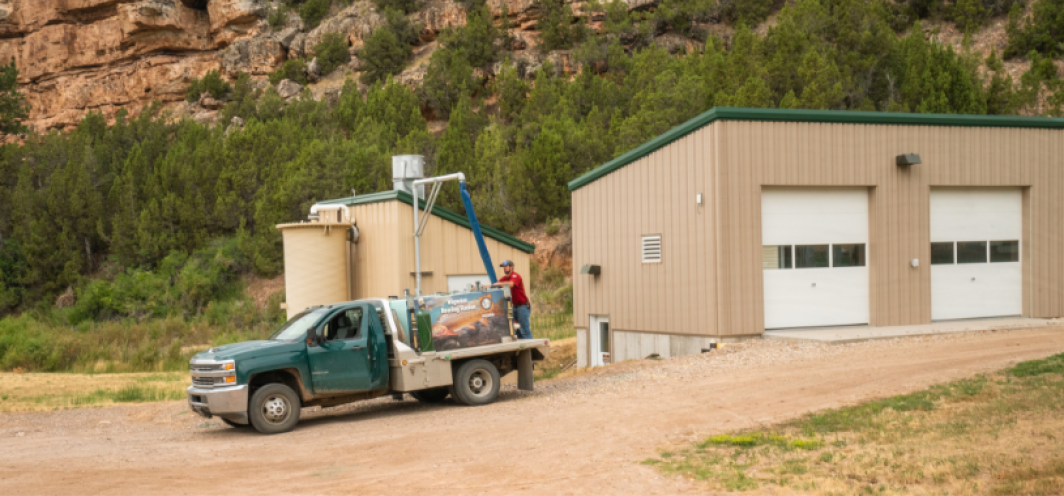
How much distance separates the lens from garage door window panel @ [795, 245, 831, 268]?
1898cm

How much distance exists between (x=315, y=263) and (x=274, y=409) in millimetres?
12861

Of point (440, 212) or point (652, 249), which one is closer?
point (652, 249)

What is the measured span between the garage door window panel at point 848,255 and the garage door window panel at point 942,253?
183 centimetres

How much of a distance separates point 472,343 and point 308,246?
1214 cm

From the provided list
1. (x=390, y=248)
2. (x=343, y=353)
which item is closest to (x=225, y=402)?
(x=343, y=353)

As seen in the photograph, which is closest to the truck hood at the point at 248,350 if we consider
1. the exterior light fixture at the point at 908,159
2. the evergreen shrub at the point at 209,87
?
the exterior light fixture at the point at 908,159

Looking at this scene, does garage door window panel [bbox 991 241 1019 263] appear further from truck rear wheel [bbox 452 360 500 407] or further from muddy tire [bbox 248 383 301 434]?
muddy tire [bbox 248 383 301 434]

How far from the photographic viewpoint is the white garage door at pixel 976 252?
20.1 m

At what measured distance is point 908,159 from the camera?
19141 mm

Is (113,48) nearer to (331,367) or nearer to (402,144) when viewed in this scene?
(402,144)

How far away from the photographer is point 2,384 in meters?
20.1

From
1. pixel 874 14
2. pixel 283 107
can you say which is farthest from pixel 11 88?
pixel 874 14

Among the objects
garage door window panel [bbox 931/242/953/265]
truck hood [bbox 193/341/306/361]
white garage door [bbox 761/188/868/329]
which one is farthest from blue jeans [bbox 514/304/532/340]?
garage door window panel [bbox 931/242/953/265]

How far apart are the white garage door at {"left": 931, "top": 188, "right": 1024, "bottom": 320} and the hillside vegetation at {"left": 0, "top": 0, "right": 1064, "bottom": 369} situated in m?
14.7
